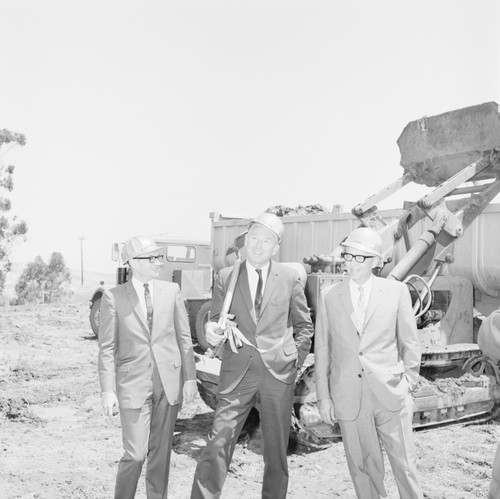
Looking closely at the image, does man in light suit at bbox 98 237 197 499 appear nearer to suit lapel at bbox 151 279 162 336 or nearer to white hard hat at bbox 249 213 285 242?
suit lapel at bbox 151 279 162 336

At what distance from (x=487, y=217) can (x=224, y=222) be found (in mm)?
7005

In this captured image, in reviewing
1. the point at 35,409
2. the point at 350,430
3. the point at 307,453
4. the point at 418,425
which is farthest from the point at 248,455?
the point at 35,409

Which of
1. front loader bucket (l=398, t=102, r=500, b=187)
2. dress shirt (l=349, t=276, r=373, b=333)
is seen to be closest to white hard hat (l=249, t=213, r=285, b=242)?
dress shirt (l=349, t=276, r=373, b=333)

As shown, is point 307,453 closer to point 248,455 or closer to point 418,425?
point 248,455

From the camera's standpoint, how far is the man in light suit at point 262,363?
383cm

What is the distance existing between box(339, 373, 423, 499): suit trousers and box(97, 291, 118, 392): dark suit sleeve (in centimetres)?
147

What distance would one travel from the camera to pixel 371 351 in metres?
3.60

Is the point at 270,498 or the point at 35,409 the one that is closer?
the point at 270,498

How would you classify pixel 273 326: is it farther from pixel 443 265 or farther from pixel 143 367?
pixel 443 265

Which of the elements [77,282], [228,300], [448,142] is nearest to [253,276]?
[228,300]

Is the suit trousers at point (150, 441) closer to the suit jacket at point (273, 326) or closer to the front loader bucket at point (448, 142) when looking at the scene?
the suit jacket at point (273, 326)

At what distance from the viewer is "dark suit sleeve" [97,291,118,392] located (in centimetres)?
378

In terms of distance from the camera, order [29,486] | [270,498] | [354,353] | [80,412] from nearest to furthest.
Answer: [354,353]
[270,498]
[29,486]
[80,412]

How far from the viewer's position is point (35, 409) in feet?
27.4
